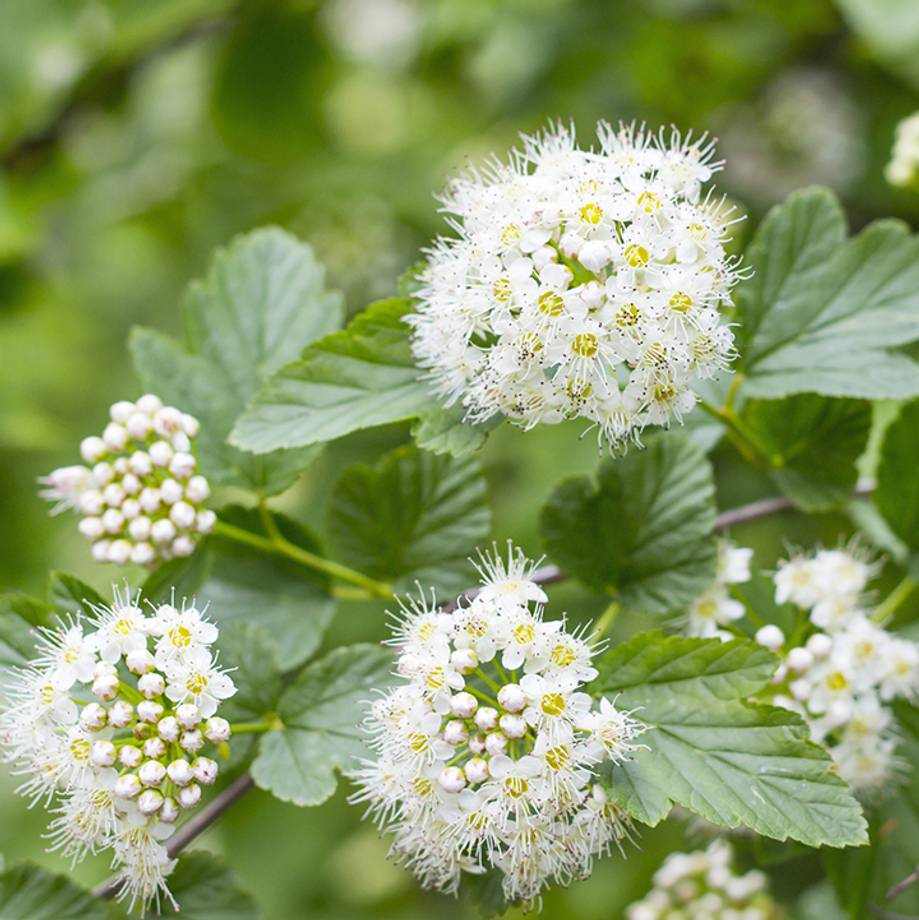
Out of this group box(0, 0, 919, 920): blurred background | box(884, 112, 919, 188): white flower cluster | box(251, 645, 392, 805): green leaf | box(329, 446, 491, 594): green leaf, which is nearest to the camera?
box(251, 645, 392, 805): green leaf

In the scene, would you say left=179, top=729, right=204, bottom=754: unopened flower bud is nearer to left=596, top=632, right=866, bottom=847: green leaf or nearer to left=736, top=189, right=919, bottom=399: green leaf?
left=596, top=632, right=866, bottom=847: green leaf

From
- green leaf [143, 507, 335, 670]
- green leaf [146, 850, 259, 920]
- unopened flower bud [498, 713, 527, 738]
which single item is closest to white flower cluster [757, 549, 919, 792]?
unopened flower bud [498, 713, 527, 738]

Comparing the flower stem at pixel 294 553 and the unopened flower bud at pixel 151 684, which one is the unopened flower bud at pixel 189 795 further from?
the flower stem at pixel 294 553

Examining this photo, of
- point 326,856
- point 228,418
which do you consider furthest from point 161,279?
point 228,418

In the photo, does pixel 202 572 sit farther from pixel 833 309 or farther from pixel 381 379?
pixel 833 309

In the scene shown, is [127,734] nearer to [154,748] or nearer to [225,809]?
[154,748]

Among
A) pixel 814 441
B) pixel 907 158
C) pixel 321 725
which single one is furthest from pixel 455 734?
pixel 907 158
